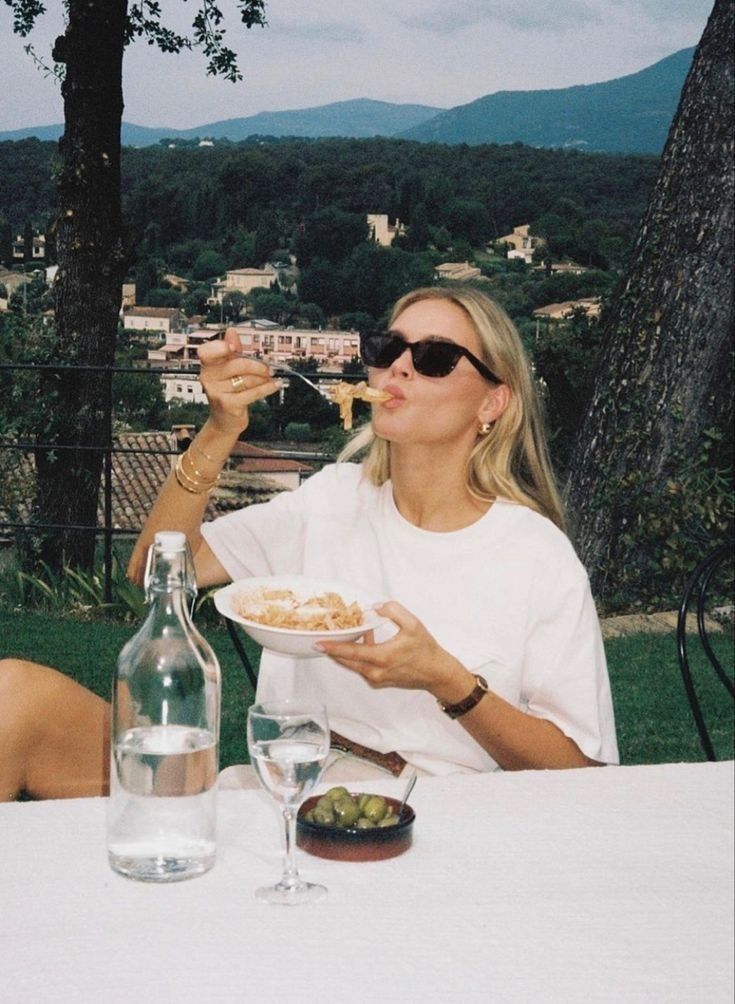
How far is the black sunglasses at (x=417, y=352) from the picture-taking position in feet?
5.96

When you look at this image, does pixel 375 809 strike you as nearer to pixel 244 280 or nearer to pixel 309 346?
pixel 309 346

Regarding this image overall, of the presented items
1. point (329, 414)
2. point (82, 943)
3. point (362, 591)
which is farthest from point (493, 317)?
point (329, 414)

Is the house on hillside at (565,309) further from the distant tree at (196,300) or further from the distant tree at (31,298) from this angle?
the distant tree at (31,298)

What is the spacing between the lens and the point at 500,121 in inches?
502

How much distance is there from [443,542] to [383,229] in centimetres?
872

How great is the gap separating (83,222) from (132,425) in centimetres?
114

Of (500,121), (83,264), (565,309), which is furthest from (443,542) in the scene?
(500,121)

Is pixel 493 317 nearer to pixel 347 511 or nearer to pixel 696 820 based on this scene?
pixel 347 511

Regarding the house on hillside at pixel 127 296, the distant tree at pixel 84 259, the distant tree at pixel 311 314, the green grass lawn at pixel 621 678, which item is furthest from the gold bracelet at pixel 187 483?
the distant tree at pixel 311 314

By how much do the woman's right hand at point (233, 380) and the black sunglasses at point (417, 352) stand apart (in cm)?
21

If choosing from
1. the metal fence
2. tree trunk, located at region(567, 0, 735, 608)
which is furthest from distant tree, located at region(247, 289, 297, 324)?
tree trunk, located at region(567, 0, 735, 608)

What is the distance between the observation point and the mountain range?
10977 millimetres

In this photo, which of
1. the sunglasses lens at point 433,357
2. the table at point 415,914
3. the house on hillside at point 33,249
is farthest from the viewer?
the house on hillside at point 33,249

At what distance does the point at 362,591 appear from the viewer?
1.52m
